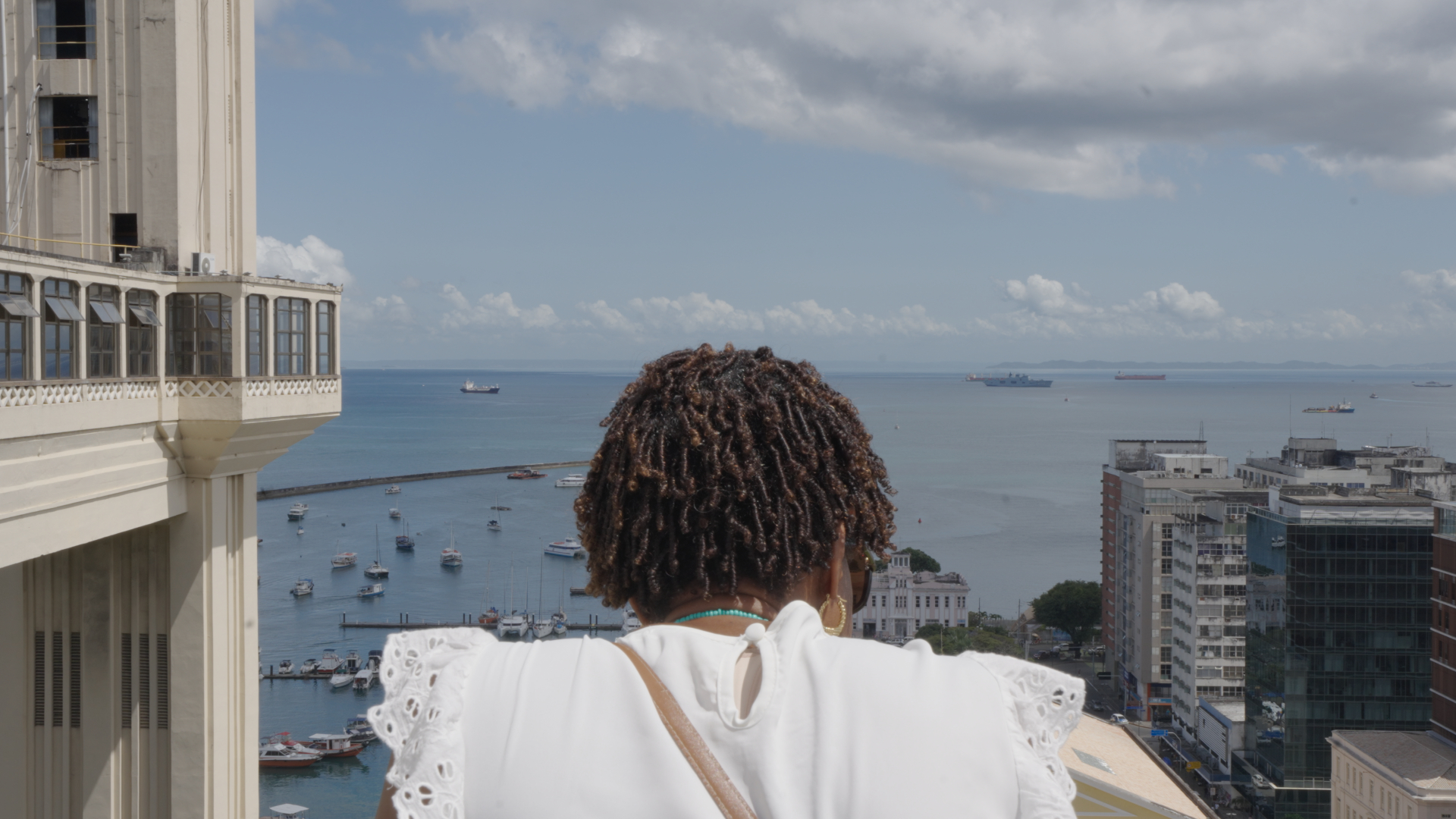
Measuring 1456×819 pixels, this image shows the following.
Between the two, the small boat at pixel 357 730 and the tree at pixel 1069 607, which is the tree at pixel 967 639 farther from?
the small boat at pixel 357 730

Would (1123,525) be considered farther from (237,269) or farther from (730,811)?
(730,811)

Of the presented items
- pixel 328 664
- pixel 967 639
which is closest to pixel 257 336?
pixel 967 639

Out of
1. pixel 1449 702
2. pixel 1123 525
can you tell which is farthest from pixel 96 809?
pixel 1123 525

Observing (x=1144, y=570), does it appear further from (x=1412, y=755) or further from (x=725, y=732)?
(x=725, y=732)

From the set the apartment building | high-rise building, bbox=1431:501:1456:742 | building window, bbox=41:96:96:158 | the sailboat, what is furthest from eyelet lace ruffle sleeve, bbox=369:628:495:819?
the sailboat

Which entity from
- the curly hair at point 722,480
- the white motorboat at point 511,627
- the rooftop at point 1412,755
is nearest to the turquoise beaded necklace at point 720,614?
the curly hair at point 722,480

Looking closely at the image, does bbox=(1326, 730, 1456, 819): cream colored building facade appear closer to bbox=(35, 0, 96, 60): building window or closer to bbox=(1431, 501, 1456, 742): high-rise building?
bbox=(1431, 501, 1456, 742): high-rise building
